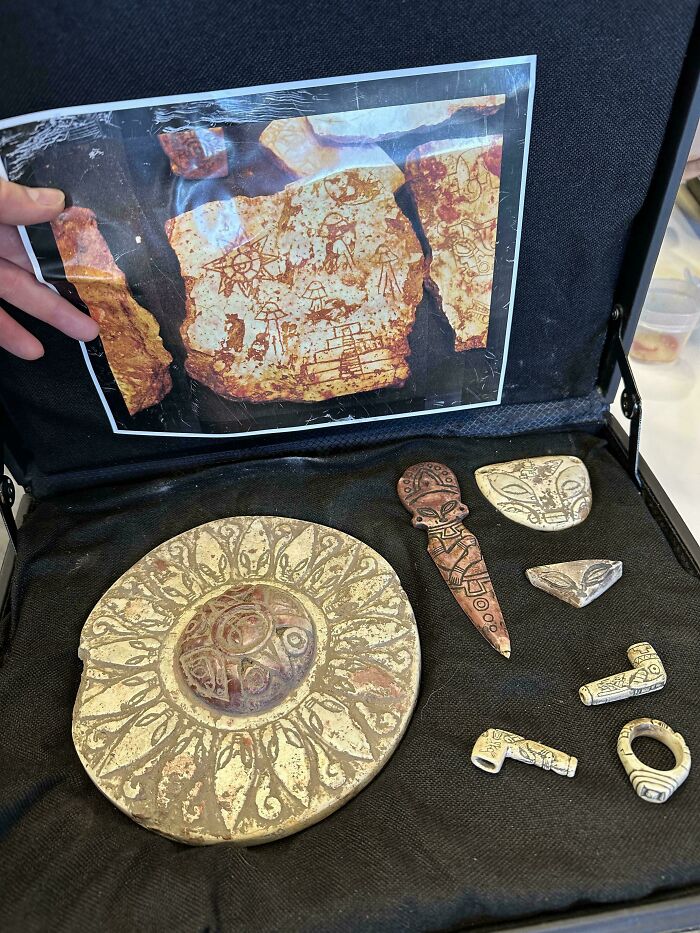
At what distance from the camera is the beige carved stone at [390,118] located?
46.3 inches

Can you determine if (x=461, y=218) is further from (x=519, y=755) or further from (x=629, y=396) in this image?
(x=519, y=755)

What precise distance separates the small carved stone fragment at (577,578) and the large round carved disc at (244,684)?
270 mm

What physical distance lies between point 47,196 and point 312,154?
44 centimetres

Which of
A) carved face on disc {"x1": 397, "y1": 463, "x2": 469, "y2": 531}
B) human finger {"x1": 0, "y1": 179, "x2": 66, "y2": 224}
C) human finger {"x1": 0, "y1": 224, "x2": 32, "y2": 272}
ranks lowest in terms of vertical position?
carved face on disc {"x1": 397, "y1": 463, "x2": 469, "y2": 531}

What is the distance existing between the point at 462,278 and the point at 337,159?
1.12 feet

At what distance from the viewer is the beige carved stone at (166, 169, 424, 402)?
1262mm

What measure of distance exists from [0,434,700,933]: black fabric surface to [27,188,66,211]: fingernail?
2.08ft

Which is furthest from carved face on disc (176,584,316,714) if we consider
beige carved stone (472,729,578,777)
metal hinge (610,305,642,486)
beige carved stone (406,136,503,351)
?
metal hinge (610,305,642,486)

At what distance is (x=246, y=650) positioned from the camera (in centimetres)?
120

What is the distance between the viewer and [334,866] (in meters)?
1.01

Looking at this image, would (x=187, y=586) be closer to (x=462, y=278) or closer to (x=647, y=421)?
(x=462, y=278)

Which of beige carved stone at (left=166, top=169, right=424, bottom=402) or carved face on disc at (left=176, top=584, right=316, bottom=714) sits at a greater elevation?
beige carved stone at (left=166, top=169, right=424, bottom=402)

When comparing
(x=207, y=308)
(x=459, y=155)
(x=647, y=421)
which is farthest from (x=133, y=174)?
(x=647, y=421)

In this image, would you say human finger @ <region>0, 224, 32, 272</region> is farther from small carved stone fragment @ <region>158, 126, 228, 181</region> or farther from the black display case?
small carved stone fragment @ <region>158, 126, 228, 181</region>
